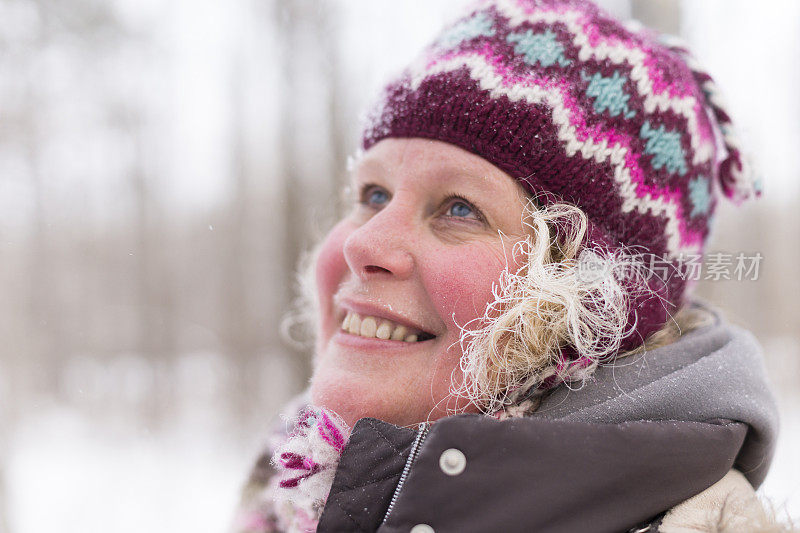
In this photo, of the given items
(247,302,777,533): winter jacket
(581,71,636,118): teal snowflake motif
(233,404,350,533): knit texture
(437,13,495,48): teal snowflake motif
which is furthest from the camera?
(437,13,495,48): teal snowflake motif

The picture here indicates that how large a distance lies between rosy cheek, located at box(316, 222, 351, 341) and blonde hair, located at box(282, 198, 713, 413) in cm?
36

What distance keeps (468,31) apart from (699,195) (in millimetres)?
654

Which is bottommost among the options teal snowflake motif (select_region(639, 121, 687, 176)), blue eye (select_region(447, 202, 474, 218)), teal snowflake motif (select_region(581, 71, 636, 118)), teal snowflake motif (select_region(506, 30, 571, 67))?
blue eye (select_region(447, 202, 474, 218))

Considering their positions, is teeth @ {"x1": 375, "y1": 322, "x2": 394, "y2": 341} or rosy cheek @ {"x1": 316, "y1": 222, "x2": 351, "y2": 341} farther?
rosy cheek @ {"x1": 316, "y1": 222, "x2": 351, "y2": 341}

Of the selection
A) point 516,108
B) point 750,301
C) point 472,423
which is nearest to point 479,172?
point 516,108

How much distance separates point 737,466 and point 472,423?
671mm

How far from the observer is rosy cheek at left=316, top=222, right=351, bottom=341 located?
126 centimetres

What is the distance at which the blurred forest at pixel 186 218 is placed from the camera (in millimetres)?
2391

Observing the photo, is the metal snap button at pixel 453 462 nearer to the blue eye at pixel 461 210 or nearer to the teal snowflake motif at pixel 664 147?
the blue eye at pixel 461 210

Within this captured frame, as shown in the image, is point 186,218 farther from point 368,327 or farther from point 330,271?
point 368,327

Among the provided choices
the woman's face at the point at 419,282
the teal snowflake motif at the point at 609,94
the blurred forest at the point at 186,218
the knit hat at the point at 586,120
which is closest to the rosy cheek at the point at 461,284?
the woman's face at the point at 419,282

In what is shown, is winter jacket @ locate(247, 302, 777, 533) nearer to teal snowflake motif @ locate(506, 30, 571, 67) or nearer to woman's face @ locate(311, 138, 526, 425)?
woman's face @ locate(311, 138, 526, 425)

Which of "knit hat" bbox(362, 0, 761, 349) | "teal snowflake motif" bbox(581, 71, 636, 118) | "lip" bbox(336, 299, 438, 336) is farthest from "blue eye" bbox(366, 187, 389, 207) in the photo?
"teal snowflake motif" bbox(581, 71, 636, 118)

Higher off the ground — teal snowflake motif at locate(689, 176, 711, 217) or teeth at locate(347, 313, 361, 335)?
teal snowflake motif at locate(689, 176, 711, 217)
